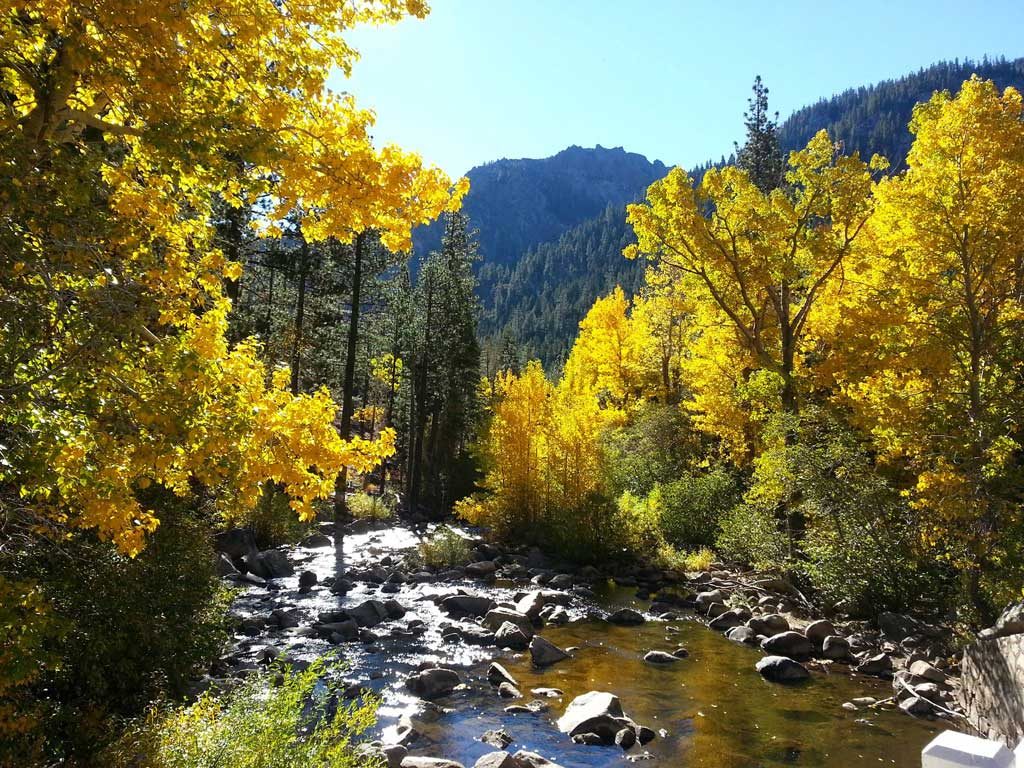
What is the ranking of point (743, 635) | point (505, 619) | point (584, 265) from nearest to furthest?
1. point (743, 635)
2. point (505, 619)
3. point (584, 265)

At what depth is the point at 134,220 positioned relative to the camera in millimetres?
3656

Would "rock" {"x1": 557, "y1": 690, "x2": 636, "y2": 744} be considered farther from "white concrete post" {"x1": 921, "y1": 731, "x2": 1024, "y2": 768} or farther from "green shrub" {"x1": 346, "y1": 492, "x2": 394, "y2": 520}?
"green shrub" {"x1": 346, "y1": 492, "x2": 394, "y2": 520}

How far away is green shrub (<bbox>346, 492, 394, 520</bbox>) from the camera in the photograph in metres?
25.3

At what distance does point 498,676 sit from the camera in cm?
972

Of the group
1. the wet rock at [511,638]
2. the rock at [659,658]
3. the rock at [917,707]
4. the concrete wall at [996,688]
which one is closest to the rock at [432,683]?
the wet rock at [511,638]


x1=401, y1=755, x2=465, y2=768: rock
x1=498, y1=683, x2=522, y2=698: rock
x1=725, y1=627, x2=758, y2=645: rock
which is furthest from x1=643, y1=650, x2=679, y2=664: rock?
x1=401, y1=755, x2=465, y2=768: rock

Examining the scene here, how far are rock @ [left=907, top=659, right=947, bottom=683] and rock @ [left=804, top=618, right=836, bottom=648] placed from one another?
165 cm

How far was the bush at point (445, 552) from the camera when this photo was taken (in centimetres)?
1789

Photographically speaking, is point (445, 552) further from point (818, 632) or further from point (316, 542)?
point (818, 632)

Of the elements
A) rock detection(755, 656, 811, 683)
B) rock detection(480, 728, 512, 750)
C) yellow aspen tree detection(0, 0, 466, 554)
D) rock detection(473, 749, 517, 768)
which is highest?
yellow aspen tree detection(0, 0, 466, 554)

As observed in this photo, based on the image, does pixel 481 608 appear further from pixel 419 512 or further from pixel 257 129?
pixel 419 512

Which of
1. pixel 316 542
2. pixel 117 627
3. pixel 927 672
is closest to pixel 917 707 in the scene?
pixel 927 672

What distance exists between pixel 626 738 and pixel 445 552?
10974 mm

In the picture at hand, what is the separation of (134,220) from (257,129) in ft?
2.95
